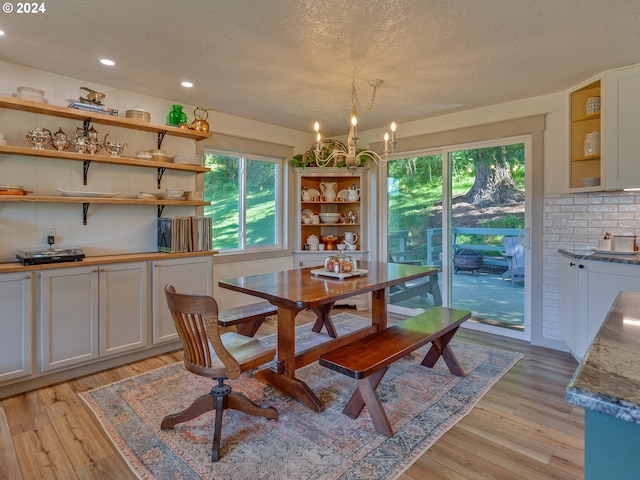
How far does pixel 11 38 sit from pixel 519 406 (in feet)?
13.4

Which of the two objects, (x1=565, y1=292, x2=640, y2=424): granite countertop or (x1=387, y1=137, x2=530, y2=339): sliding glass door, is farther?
(x1=387, y1=137, x2=530, y2=339): sliding glass door

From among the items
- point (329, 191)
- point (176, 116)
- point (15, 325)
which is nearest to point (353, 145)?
point (176, 116)

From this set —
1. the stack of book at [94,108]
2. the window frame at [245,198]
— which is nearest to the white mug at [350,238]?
the window frame at [245,198]

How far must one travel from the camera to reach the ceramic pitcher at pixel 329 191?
492 cm

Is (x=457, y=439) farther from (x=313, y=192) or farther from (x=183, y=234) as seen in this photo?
(x=313, y=192)

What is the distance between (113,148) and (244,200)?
1.53 m

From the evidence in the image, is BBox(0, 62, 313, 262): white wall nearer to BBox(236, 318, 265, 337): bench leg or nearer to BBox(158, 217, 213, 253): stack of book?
BBox(158, 217, 213, 253): stack of book

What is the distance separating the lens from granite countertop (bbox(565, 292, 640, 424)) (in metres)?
0.59

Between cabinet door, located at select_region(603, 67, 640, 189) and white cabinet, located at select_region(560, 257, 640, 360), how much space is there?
0.68m

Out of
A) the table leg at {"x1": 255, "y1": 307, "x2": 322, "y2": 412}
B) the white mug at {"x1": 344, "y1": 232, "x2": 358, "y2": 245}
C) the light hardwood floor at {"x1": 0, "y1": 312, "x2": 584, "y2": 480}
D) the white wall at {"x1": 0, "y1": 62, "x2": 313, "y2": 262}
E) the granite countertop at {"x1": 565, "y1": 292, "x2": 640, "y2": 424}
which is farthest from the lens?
the white mug at {"x1": 344, "y1": 232, "x2": 358, "y2": 245}

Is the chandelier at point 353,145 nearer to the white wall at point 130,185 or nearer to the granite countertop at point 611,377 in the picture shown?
the white wall at point 130,185

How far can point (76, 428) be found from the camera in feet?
6.89

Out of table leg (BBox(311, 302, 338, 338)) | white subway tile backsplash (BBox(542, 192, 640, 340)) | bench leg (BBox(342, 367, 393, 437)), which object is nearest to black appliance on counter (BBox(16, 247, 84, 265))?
table leg (BBox(311, 302, 338, 338))

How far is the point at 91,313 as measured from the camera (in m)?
2.77
